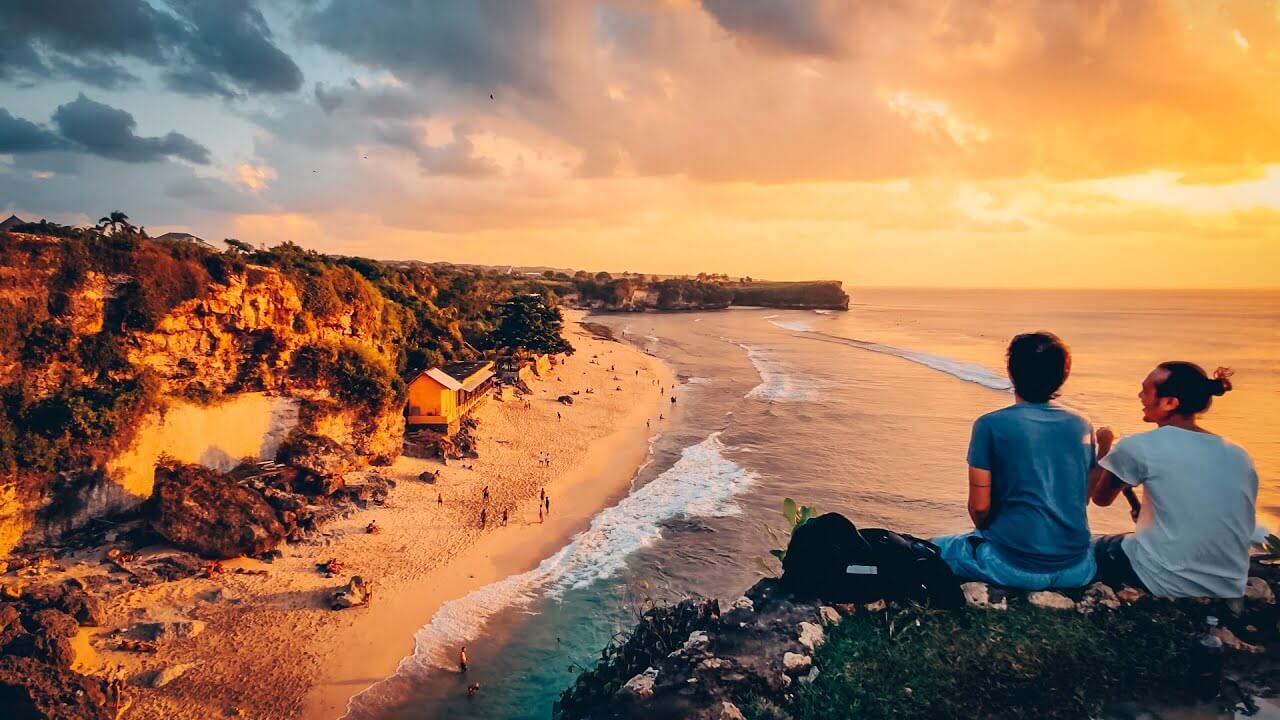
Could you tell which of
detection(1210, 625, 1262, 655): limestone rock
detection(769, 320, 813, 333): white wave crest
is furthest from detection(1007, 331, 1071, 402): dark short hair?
detection(769, 320, 813, 333): white wave crest

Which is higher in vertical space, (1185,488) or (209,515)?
(1185,488)

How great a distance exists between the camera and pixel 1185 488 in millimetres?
3580

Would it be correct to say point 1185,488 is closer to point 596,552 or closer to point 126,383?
point 596,552

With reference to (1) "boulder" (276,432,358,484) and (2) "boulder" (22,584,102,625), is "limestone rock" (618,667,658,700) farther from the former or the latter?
(1) "boulder" (276,432,358,484)

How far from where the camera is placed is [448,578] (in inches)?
715

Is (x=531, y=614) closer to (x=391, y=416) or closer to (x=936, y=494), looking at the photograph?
(x=391, y=416)

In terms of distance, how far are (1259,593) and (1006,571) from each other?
66.5 inches

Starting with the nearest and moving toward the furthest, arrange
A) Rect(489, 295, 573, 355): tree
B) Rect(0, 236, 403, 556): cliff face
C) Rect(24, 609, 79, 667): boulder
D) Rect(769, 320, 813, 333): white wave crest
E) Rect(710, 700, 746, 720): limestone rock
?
Rect(710, 700, 746, 720): limestone rock → Rect(24, 609, 79, 667): boulder → Rect(0, 236, 403, 556): cliff face → Rect(489, 295, 573, 355): tree → Rect(769, 320, 813, 333): white wave crest

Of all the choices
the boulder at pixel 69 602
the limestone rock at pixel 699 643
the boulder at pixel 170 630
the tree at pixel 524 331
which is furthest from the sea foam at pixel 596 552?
the tree at pixel 524 331

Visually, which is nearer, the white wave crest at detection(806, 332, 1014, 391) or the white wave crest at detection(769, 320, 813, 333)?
the white wave crest at detection(806, 332, 1014, 391)

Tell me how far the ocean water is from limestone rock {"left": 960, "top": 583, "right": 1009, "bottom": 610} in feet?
24.0

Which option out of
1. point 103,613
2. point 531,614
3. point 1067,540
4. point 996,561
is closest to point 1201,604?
point 1067,540

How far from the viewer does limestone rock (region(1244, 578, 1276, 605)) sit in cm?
391

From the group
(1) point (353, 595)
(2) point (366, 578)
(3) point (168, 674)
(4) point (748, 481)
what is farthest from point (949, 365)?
(3) point (168, 674)
